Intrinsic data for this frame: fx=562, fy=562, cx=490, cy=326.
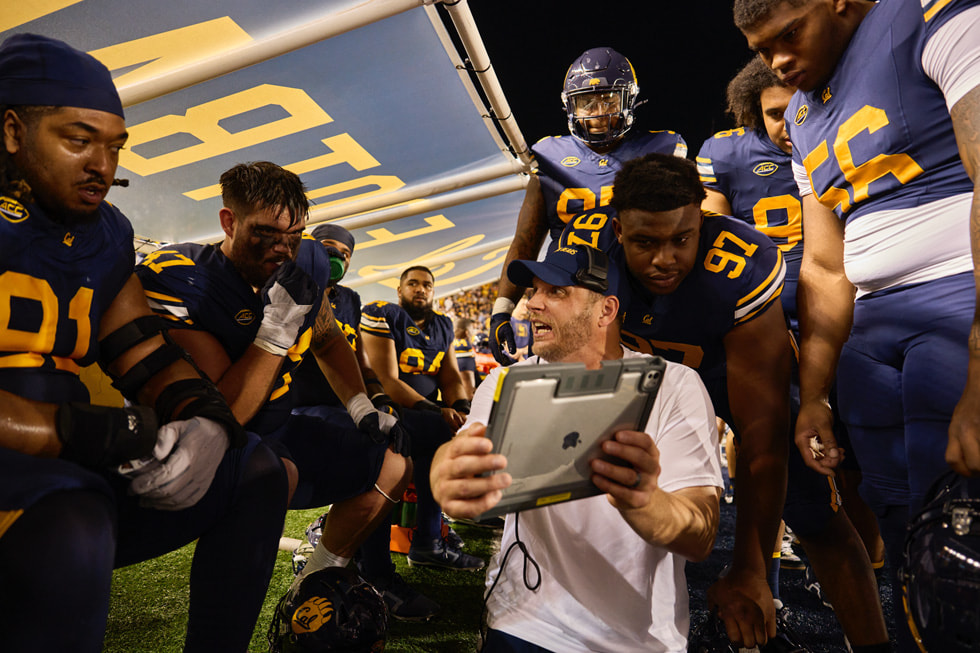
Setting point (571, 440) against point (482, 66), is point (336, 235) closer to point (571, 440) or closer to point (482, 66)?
point (482, 66)

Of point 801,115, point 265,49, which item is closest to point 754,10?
point 801,115

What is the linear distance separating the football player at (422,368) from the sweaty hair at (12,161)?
2225 millimetres

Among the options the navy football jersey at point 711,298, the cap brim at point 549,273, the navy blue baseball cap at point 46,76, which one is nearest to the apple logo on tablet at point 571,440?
the cap brim at point 549,273

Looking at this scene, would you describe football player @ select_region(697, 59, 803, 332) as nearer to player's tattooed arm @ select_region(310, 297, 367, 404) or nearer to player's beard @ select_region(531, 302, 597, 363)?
player's beard @ select_region(531, 302, 597, 363)

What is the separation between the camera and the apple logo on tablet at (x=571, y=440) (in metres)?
0.87

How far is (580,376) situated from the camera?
83 cm

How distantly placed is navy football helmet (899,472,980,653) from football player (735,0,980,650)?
0.07 metres

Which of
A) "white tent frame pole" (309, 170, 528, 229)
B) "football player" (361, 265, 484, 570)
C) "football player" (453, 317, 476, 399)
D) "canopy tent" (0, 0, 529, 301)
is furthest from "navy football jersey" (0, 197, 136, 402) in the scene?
"white tent frame pole" (309, 170, 528, 229)

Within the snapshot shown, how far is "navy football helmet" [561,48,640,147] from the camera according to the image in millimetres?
2781

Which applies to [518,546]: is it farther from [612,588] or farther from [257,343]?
[257,343]

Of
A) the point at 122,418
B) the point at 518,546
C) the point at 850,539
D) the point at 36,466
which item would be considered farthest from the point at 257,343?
the point at 850,539

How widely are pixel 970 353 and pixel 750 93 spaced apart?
82.1 inches

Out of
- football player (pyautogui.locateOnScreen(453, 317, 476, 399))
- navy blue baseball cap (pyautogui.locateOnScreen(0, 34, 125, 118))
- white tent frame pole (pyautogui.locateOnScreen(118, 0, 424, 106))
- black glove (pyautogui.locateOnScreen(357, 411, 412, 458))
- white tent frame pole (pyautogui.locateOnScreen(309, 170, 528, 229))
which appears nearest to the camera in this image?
navy blue baseball cap (pyautogui.locateOnScreen(0, 34, 125, 118))

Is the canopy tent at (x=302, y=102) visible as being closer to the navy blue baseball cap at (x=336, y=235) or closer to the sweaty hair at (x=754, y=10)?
the navy blue baseball cap at (x=336, y=235)
